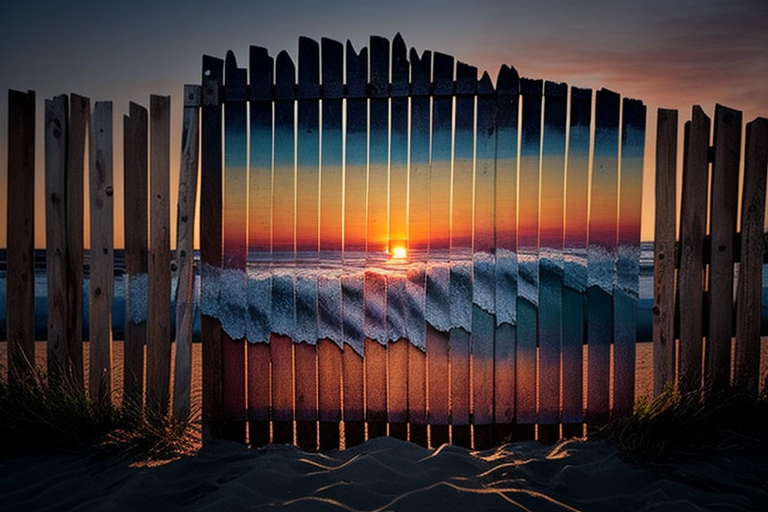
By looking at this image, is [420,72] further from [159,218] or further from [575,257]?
[159,218]

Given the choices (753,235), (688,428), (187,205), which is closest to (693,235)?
(753,235)

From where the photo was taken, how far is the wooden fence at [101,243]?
4.00 m

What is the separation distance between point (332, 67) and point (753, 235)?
320cm

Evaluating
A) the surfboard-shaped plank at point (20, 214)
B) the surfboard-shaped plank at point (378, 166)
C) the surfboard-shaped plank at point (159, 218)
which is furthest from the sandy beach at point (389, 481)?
the surfboard-shaped plank at point (378, 166)

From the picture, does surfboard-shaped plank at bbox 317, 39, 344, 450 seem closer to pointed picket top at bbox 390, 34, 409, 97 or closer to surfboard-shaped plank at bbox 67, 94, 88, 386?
pointed picket top at bbox 390, 34, 409, 97

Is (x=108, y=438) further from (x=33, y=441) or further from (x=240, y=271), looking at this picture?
(x=240, y=271)

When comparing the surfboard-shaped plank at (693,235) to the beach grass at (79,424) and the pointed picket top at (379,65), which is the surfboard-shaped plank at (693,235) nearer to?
the pointed picket top at (379,65)

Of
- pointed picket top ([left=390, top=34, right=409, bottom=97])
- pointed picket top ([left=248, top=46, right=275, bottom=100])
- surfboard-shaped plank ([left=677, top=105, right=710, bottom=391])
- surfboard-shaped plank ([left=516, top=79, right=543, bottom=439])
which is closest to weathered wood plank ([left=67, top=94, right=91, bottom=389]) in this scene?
pointed picket top ([left=248, top=46, right=275, bottom=100])

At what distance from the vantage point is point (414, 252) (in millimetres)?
3803

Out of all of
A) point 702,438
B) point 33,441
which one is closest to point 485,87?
point 702,438

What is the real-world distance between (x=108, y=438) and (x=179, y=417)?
0.46 metres

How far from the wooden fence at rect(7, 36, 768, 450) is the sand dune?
44 centimetres

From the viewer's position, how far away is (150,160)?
402 centimetres

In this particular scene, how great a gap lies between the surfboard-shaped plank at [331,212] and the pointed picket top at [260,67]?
0.38 m
